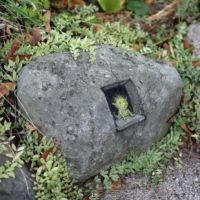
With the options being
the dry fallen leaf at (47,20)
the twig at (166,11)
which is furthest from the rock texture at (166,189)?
the twig at (166,11)

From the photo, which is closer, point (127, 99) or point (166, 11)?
point (127, 99)

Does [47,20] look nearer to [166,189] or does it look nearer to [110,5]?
[110,5]

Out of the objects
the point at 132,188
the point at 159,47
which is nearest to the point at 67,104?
the point at 132,188

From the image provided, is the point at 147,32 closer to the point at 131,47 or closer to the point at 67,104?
the point at 131,47

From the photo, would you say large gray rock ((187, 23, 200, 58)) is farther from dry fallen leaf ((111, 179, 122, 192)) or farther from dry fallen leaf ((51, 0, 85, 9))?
dry fallen leaf ((111, 179, 122, 192))

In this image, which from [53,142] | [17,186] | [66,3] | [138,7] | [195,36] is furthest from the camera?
[138,7]

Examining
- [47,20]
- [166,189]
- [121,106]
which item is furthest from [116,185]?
[47,20]
